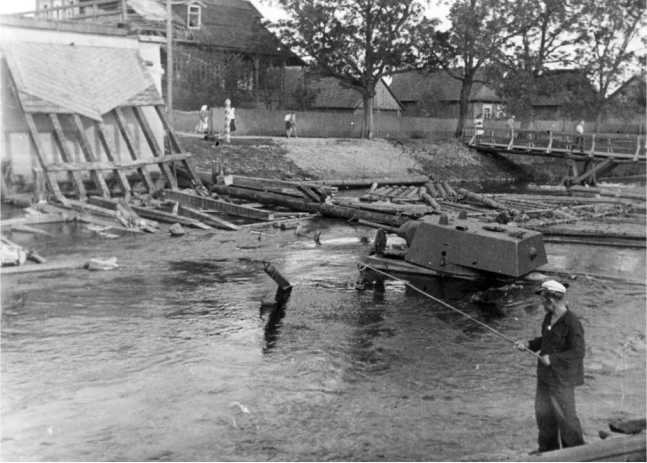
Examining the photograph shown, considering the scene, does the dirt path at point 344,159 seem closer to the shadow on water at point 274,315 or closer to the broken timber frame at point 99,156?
the broken timber frame at point 99,156

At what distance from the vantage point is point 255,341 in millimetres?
11594

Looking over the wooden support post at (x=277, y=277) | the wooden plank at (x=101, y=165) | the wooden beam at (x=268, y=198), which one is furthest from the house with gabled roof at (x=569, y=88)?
the wooden support post at (x=277, y=277)

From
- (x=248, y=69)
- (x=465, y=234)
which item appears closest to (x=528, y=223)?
(x=465, y=234)

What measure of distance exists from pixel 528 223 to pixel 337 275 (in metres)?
8.19

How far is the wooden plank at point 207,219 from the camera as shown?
2245 centimetres

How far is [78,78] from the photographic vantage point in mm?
27578

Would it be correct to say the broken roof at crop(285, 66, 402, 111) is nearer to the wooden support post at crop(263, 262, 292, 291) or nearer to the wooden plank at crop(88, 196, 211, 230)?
the wooden plank at crop(88, 196, 211, 230)

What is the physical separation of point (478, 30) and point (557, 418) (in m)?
41.0

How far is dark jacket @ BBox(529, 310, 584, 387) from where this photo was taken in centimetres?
689

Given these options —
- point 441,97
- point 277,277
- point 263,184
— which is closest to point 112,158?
point 263,184

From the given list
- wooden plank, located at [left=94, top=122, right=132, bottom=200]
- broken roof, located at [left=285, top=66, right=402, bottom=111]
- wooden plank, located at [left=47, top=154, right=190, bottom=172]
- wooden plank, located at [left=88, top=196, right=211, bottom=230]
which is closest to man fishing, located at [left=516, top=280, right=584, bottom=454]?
wooden plank, located at [left=88, top=196, right=211, bottom=230]

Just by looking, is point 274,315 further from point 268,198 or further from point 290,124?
point 290,124

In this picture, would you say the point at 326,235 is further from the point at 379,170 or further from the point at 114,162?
the point at 379,170

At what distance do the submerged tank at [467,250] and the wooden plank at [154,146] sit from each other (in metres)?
15.3
